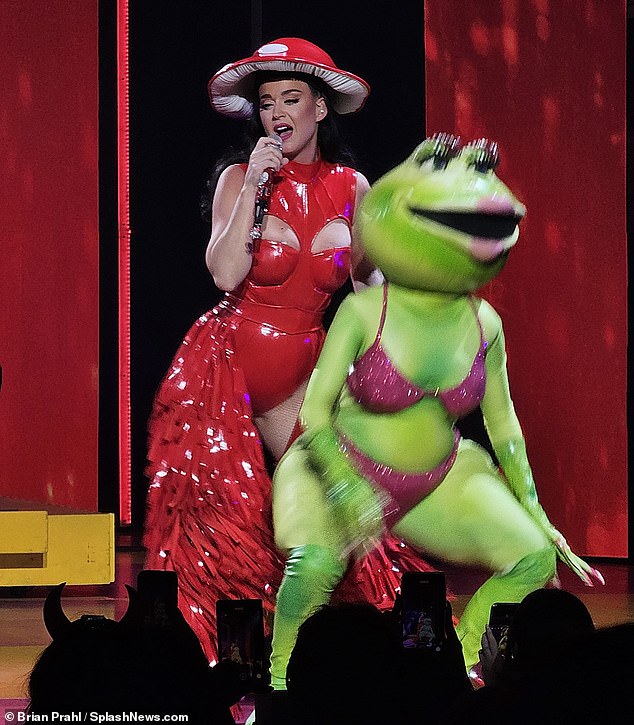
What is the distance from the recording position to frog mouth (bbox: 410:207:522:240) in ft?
8.46

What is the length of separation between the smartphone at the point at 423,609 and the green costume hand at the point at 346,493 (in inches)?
17.4

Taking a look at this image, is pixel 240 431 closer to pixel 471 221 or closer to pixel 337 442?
pixel 337 442

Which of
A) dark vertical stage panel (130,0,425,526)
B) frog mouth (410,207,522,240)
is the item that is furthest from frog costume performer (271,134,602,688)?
dark vertical stage panel (130,0,425,526)

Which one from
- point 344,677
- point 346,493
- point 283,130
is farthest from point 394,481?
point 344,677

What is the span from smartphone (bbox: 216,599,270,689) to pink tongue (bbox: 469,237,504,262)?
82cm

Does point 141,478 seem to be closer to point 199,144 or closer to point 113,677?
point 199,144

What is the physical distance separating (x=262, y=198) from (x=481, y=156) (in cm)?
52

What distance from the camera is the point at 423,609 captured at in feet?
6.51

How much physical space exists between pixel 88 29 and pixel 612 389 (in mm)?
2644

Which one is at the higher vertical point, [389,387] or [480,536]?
[389,387]

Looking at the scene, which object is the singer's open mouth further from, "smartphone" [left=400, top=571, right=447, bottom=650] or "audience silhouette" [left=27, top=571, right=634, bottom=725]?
"audience silhouette" [left=27, top=571, right=634, bottom=725]

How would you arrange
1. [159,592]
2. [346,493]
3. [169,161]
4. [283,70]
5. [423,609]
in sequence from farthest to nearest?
[169,161] < [283,70] < [346,493] < [159,592] < [423,609]

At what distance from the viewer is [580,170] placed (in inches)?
215

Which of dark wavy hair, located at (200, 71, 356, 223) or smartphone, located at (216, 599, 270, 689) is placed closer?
smartphone, located at (216, 599, 270, 689)
